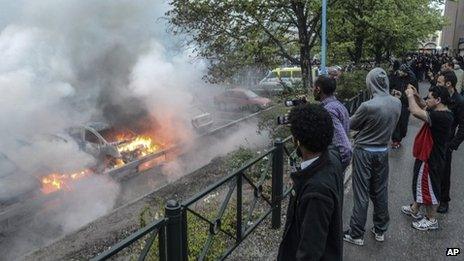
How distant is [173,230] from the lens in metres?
2.95

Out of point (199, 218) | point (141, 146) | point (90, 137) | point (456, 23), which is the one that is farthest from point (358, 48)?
point (456, 23)

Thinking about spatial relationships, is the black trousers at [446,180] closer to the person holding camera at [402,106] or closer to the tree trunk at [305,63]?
the person holding camera at [402,106]

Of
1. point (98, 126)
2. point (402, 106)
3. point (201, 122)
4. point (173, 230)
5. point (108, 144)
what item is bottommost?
point (201, 122)

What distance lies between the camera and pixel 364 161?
A: 427 centimetres

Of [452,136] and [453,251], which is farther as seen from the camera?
[452,136]

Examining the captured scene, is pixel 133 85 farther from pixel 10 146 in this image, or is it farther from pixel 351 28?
pixel 351 28

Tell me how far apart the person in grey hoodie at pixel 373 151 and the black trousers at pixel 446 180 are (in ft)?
3.82

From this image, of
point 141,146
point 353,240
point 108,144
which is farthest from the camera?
point 141,146

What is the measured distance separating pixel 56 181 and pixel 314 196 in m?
9.55

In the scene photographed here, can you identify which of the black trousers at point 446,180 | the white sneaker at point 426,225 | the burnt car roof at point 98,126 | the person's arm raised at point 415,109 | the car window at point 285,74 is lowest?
the car window at point 285,74

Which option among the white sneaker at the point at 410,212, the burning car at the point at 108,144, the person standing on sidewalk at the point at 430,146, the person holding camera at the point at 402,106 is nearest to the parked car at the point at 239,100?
the burning car at the point at 108,144

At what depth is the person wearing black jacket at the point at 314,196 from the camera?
2160 millimetres

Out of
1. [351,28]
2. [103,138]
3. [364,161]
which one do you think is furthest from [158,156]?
[364,161]

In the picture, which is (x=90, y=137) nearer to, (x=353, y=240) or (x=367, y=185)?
(x=353, y=240)
